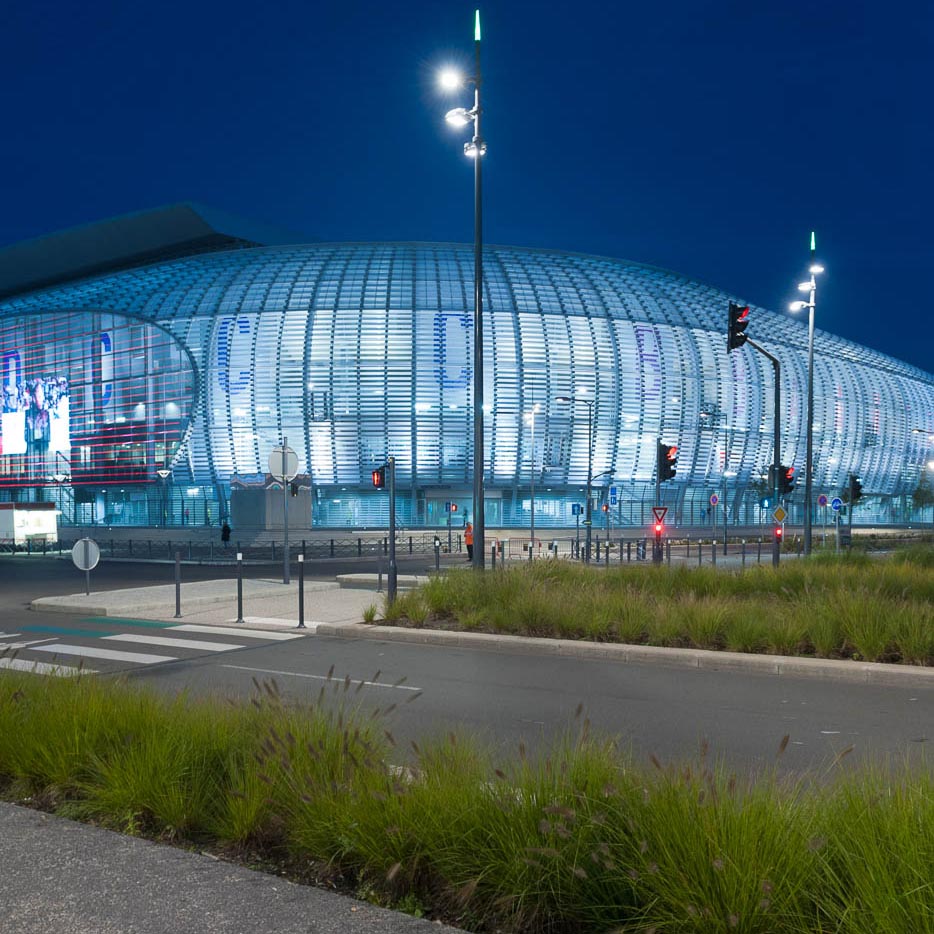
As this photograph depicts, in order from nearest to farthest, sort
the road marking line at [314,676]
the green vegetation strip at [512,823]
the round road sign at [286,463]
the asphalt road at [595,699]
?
the green vegetation strip at [512,823], the asphalt road at [595,699], the road marking line at [314,676], the round road sign at [286,463]

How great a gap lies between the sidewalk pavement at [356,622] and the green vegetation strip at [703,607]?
1.33ft

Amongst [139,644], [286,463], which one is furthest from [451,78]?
[139,644]

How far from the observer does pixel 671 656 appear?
10664mm

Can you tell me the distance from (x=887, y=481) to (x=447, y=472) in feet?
149

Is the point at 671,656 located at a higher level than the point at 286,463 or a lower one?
lower

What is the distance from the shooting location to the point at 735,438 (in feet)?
231

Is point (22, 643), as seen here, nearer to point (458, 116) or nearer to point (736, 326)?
point (458, 116)

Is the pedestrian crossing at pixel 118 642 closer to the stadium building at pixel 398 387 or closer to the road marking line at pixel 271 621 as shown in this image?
the road marking line at pixel 271 621

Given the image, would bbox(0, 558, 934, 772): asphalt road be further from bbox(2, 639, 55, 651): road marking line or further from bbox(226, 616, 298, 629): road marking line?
bbox(2, 639, 55, 651): road marking line

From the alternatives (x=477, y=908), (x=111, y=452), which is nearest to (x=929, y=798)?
(x=477, y=908)

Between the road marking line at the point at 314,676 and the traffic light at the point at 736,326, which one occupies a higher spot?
the traffic light at the point at 736,326

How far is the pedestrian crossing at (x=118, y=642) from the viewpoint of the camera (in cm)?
1130

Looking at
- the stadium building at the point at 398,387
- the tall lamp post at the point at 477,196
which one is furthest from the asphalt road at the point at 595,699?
the stadium building at the point at 398,387

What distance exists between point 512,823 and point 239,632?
1077 centimetres
